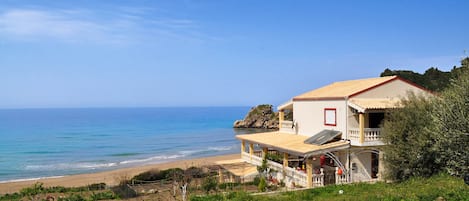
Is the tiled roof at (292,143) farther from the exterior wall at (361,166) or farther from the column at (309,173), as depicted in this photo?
the exterior wall at (361,166)

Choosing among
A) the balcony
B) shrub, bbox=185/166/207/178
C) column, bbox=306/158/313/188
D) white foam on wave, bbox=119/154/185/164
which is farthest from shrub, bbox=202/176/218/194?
white foam on wave, bbox=119/154/185/164

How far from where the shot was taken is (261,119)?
313 ft

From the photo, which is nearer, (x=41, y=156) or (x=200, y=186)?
(x=200, y=186)

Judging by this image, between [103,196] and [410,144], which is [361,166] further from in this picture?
[103,196]

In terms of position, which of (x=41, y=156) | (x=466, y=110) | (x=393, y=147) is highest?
(x=466, y=110)

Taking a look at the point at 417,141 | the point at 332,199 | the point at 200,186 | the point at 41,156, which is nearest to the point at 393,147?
the point at 417,141

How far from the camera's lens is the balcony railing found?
25.8m

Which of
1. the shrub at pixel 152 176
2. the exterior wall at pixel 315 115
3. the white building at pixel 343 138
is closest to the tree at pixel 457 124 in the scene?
the white building at pixel 343 138

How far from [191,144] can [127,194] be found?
145 feet

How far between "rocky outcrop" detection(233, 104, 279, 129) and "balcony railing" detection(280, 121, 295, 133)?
64.0 metres

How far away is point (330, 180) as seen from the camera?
20688mm

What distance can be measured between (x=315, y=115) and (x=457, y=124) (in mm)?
12282

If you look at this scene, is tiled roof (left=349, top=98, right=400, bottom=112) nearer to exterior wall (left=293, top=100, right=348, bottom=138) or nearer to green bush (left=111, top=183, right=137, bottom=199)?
exterior wall (left=293, top=100, right=348, bottom=138)

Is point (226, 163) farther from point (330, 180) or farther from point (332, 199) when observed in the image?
point (332, 199)
